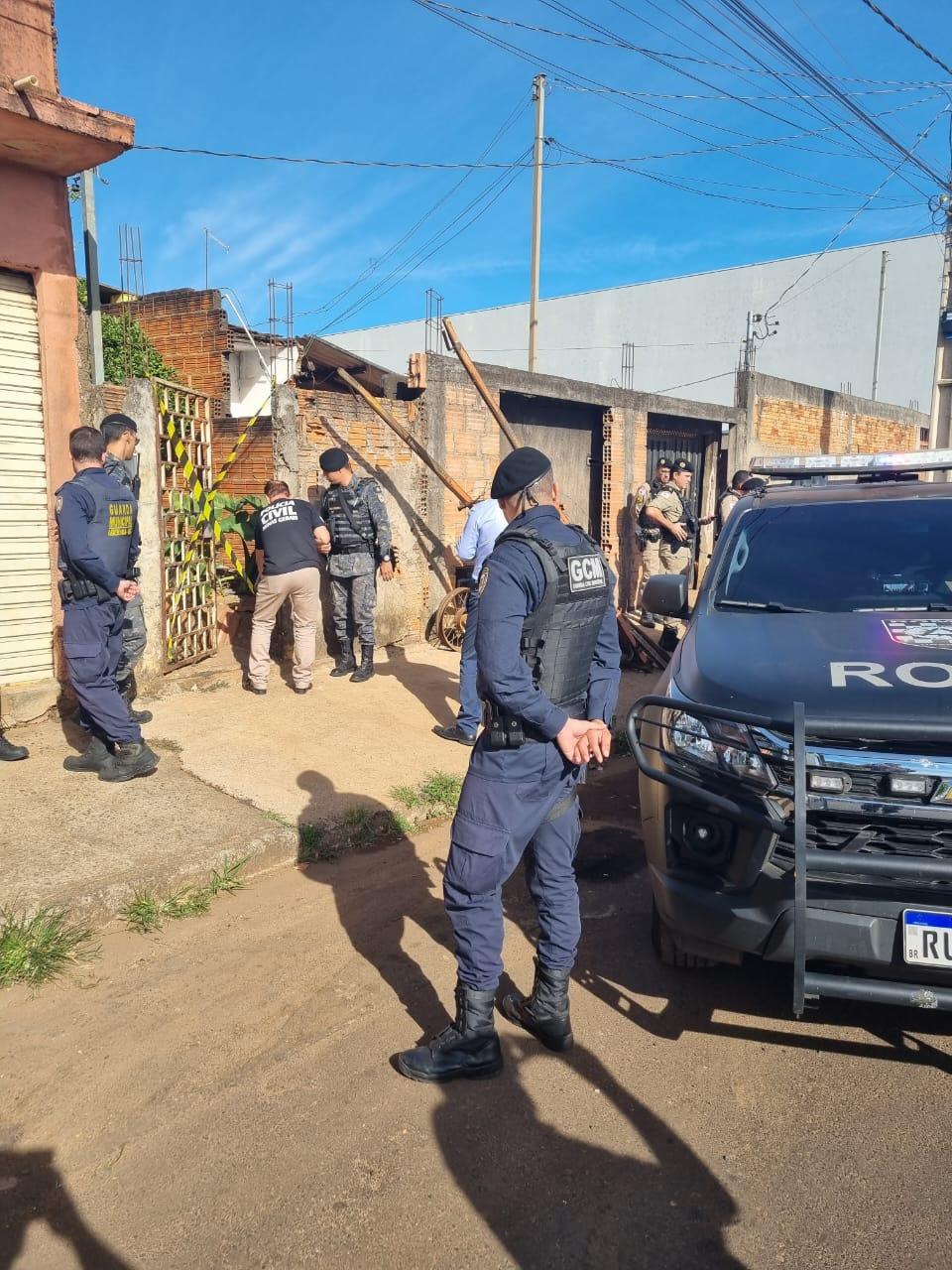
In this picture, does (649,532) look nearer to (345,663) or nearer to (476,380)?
(476,380)

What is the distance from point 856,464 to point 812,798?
2613 millimetres

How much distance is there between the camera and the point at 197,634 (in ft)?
25.1

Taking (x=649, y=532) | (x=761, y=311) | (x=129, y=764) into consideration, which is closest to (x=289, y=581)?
(x=129, y=764)

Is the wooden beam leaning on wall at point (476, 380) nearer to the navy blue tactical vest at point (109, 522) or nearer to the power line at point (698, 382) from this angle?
the navy blue tactical vest at point (109, 522)

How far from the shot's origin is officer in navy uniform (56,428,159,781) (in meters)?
4.95

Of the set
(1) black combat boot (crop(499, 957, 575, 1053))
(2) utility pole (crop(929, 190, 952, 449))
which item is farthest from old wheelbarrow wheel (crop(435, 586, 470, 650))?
(2) utility pole (crop(929, 190, 952, 449))

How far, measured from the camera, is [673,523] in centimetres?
1073

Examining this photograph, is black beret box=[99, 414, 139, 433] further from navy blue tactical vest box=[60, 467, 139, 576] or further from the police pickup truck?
the police pickup truck

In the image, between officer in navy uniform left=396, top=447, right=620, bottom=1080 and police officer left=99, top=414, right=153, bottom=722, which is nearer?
officer in navy uniform left=396, top=447, right=620, bottom=1080

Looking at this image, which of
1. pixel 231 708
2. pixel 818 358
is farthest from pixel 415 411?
pixel 818 358

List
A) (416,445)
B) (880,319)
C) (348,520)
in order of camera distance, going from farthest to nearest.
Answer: (880,319) < (416,445) < (348,520)

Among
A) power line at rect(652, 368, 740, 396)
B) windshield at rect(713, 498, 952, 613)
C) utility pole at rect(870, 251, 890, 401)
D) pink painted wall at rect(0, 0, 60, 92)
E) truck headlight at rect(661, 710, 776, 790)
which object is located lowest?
truck headlight at rect(661, 710, 776, 790)

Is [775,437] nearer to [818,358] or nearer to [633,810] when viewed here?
[633,810]

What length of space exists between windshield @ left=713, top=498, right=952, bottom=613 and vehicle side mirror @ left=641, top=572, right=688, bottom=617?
0.32 meters
